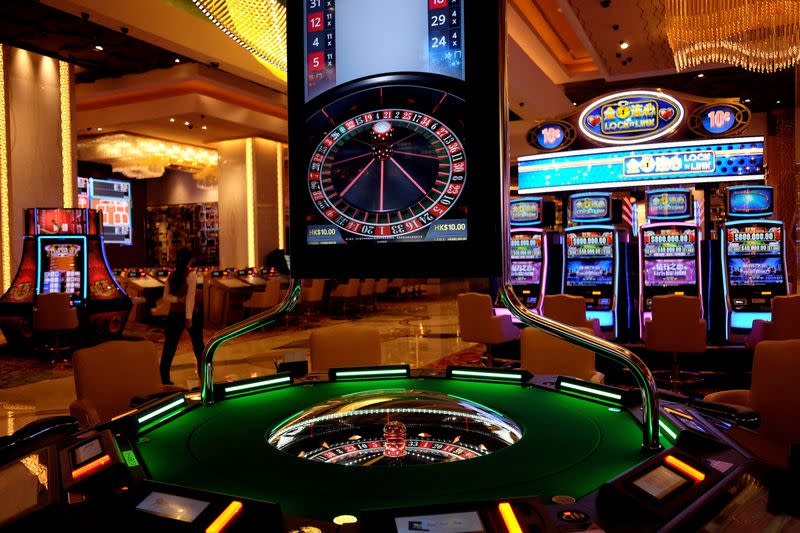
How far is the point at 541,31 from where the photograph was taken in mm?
8297

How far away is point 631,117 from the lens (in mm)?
6434

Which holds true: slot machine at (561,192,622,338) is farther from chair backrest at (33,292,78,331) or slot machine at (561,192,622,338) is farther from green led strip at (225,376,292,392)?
chair backrest at (33,292,78,331)

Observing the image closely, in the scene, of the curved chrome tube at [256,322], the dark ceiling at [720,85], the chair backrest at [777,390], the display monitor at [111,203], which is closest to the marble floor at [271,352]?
the curved chrome tube at [256,322]

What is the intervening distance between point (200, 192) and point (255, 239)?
496 centimetres

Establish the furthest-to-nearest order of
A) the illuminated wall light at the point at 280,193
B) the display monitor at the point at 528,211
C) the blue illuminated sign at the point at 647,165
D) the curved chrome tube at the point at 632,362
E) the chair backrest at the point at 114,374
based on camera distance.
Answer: the illuminated wall light at the point at 280,193 → the display monitor at the point at 528,211 → the blue illuminated sign at the point at 647,165 → the chair backrest at the point at 114,374 → the curved chrome tube at the point at 632,362

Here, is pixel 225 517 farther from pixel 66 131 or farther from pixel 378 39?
pixel 66 131

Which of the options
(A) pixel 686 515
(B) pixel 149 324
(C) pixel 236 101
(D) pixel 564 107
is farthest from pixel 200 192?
(A) pixel 686 515

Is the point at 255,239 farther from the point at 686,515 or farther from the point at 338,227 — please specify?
the point at 686,515

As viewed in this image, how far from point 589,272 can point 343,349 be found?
13.5 feet

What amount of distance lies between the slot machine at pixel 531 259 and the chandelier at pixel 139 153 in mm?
8582

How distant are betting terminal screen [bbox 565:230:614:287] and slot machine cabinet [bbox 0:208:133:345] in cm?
531

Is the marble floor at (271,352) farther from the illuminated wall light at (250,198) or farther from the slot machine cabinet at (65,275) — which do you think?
the illuminated wall light at (250,198)

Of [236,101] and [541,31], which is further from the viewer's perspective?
[236,101]

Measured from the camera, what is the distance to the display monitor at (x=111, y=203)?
513 inches
